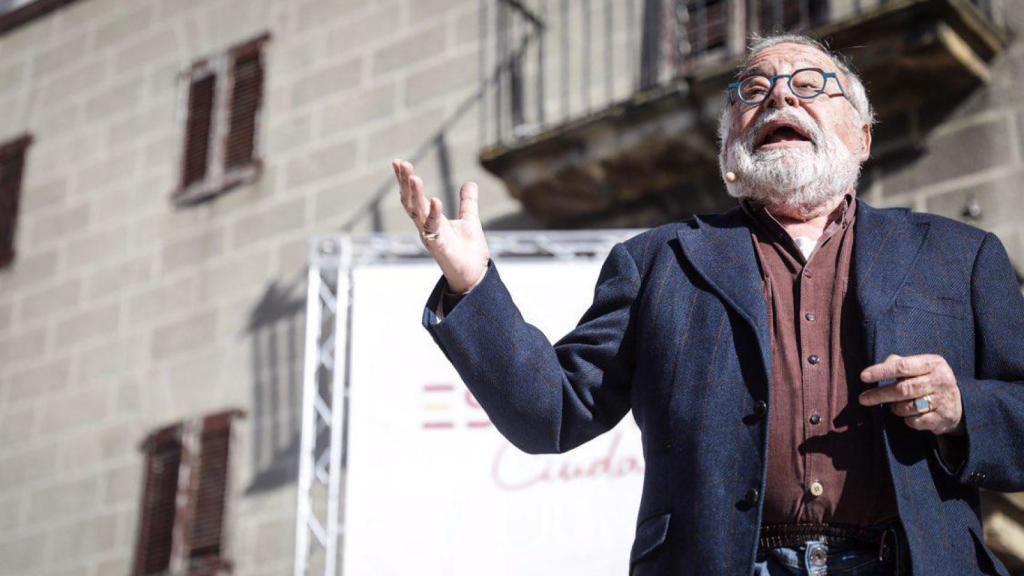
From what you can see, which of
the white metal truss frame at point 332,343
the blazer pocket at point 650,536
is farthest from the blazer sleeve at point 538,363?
the white metal truss frame at point 332,343

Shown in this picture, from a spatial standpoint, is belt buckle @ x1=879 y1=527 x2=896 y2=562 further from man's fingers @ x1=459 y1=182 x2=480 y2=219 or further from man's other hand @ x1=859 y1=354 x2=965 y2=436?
man's fingers @ x1=459 y1=182 x2=480 y2=219

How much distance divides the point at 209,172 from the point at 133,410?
1.50 metres

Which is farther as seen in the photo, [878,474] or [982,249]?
[982,249]

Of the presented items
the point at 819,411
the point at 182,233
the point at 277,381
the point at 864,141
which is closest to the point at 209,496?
the point at 277,381

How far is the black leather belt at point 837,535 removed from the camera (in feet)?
8.57

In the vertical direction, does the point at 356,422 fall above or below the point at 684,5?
below

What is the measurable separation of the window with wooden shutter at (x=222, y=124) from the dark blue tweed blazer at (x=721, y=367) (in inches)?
290

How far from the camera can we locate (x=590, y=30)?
888 cm

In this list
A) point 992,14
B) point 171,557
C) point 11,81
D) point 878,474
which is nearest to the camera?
point 878,474

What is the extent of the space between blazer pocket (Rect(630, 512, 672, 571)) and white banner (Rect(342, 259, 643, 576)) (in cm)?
383

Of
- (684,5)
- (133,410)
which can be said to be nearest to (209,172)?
(133,410)

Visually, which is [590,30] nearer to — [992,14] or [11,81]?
[992,14]

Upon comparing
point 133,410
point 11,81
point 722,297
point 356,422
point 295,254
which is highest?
point 11,81

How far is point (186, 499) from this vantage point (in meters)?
9.49
